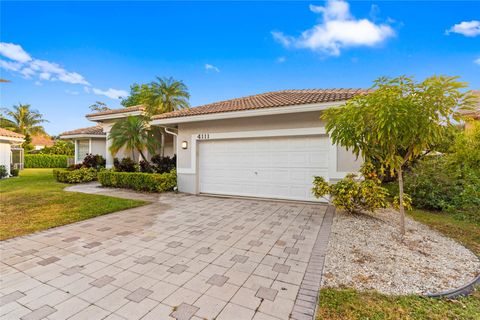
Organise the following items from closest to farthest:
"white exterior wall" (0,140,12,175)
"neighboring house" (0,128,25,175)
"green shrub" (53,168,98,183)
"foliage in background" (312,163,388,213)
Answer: "foliage in background" (312,163,388,213) < "green shrub" (53,168,98,183) < "neighboring house" (0,128,25,175) < "white exterior wall" (0,140,12,175)

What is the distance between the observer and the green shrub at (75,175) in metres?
13.7

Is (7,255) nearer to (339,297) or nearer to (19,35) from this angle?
(339,297)

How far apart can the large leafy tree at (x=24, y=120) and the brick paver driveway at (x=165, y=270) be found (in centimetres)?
3596

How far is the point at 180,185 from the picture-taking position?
1031 cm

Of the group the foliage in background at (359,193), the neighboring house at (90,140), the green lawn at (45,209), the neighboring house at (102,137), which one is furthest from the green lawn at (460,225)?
the neighboring house at (90,140)

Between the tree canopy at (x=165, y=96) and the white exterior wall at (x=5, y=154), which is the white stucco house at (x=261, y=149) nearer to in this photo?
the tree canopy at (x=165, y=96)

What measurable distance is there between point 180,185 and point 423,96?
915cm

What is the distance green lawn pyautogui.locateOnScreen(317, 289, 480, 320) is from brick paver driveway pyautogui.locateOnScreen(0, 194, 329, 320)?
0.26 metres

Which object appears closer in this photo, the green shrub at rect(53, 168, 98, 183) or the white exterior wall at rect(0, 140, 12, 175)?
the green shrub at rect(53, 168, 98, 183)

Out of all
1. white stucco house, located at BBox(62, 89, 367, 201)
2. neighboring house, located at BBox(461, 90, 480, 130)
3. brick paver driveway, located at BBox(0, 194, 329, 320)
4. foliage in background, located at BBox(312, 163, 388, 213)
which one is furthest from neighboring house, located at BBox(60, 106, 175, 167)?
neighboring house, located at BBox(461, 90, 480, 130)

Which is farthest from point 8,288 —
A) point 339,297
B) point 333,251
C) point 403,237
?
point 403,237

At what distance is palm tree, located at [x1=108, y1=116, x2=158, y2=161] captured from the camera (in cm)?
1157

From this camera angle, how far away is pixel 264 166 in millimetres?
8781

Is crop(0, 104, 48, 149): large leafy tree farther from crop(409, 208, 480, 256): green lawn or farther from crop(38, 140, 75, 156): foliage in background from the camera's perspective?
crop(409, 208, 480, 256): green lawn
